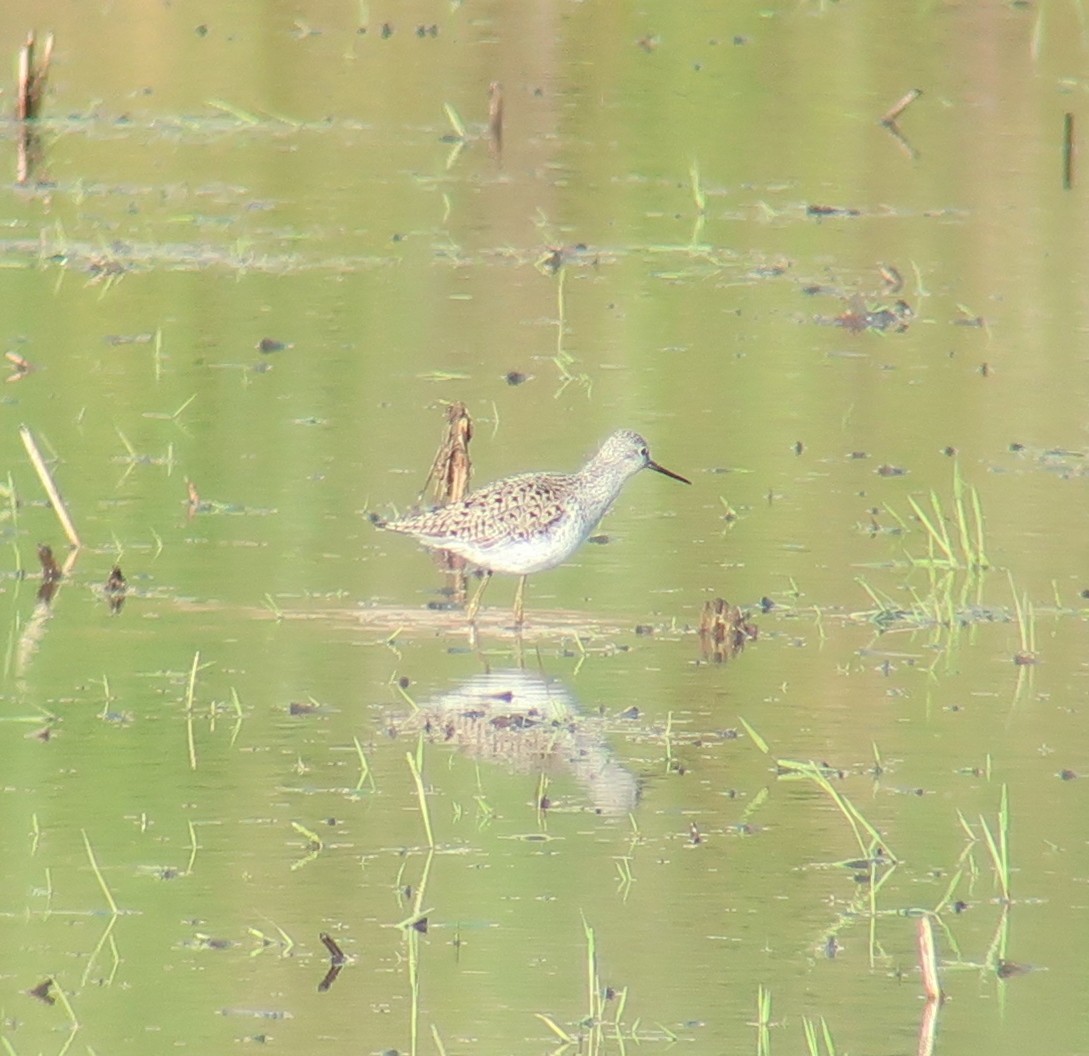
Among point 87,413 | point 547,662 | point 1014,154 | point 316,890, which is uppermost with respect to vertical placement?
point 316,890

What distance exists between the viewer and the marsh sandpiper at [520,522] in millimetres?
9789

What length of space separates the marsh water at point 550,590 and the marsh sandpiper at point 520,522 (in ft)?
0.71

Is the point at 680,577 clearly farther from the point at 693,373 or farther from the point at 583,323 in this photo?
the point at 583,323

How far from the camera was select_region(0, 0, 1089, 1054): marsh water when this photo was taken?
662 cm

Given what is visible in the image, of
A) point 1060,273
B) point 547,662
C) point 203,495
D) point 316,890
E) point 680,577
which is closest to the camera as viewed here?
point 316,890

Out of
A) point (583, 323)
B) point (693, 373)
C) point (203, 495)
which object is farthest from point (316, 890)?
point (583, 323)

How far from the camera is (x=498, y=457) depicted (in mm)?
12195

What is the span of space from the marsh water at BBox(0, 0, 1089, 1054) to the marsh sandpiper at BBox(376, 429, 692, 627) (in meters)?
0.22

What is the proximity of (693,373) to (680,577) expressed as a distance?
366cm

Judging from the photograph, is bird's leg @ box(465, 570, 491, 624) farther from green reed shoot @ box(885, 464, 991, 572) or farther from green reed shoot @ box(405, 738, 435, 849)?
green reed shoot @ box(405, 738, 435, 849)

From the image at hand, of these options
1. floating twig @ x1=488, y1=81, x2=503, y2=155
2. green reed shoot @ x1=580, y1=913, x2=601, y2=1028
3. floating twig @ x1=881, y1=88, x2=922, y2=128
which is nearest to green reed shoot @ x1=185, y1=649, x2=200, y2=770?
green reed shoot @ x1=580, y1=913, x2=601, y2=1028

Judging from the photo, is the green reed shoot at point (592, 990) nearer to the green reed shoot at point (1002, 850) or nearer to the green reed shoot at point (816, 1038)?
the green reed shoot at point (816, 1038)

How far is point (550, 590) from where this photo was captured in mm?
10422

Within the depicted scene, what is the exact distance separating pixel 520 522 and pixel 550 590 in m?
0.69
